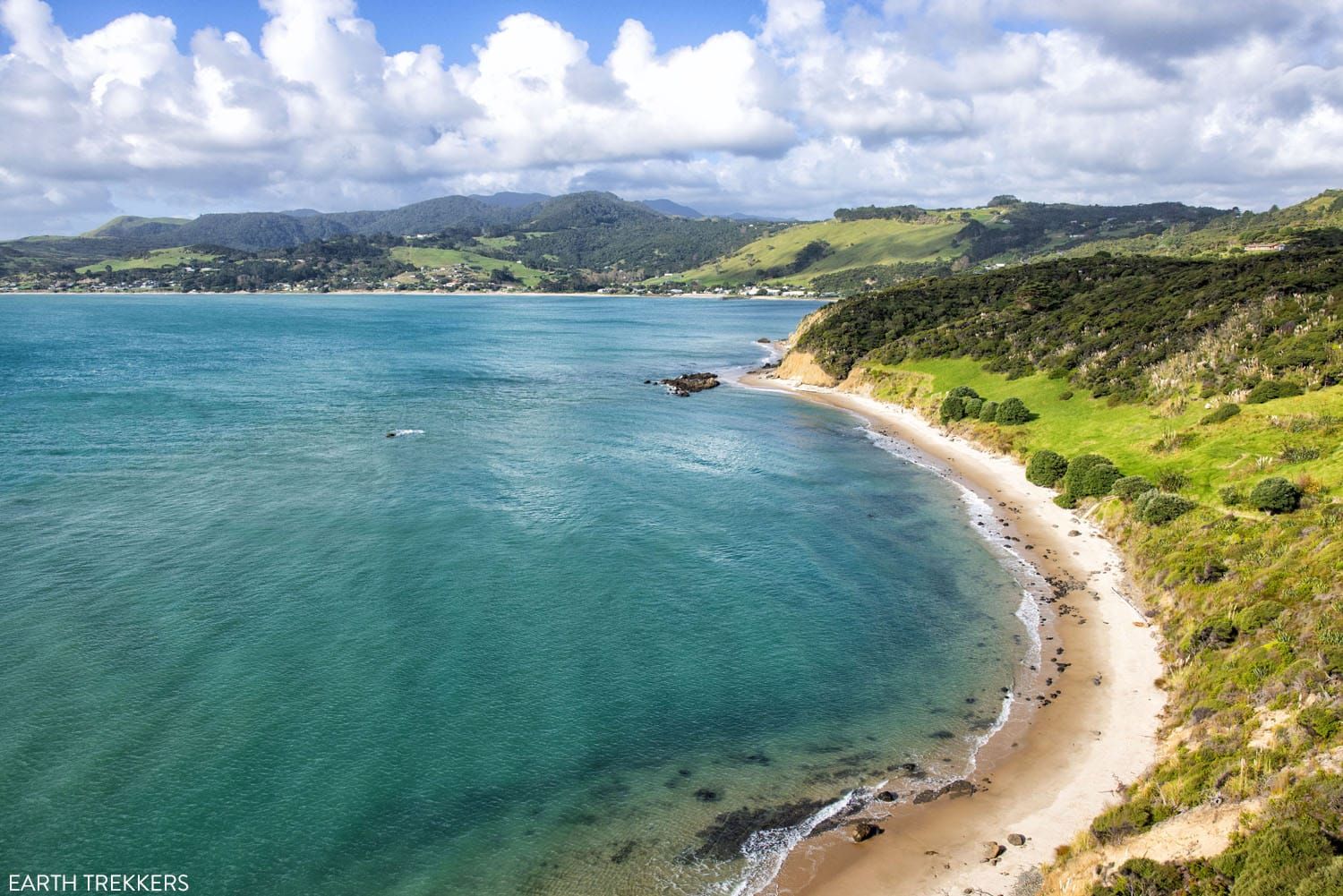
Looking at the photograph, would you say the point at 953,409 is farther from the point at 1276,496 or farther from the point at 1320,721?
the point at 1320,721

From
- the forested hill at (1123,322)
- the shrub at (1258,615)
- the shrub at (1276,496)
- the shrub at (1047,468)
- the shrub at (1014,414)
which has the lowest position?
the shrub at (1258,615)

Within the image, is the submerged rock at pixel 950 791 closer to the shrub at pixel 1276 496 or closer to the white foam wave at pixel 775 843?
the white foam wave at pixel 775 843

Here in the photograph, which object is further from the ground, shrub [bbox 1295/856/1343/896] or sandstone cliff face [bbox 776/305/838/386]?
sandstone cliff face [bbox 776/305/838/386]

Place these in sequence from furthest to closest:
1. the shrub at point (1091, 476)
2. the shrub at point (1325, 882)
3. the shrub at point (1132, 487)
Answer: the shrub at point (1091, 476), the shrub at point (1132, 487), the shrub at point (1325, 882)

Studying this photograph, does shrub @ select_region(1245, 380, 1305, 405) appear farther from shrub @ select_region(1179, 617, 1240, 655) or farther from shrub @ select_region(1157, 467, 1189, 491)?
shrub @ select_region(1179, 617, 1240, 655)

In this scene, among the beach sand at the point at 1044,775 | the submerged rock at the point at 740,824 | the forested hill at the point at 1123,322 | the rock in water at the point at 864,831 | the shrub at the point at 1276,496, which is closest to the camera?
the beach sand at the point at 1044,775

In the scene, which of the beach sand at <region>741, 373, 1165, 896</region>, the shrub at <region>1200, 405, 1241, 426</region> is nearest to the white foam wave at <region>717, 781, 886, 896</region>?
the beach sand at <region>741, 373, 1165, 896</region>

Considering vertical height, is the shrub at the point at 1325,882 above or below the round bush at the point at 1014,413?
below

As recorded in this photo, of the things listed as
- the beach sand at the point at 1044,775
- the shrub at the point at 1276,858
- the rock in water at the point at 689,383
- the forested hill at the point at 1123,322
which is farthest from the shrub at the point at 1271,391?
the rock in water at the point at 689,383
